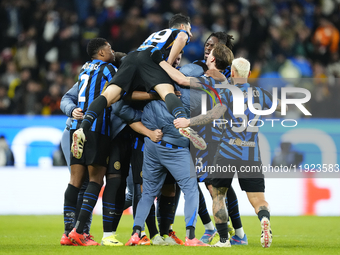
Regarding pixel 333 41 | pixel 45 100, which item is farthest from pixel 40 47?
pixel 333 41

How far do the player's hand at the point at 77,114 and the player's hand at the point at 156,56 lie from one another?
39.8 inches

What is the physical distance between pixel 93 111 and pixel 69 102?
2.74 feet

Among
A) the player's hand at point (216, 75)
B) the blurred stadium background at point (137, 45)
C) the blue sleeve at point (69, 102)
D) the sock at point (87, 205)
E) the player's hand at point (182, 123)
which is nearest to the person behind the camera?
the player's hand at point (182, 123)

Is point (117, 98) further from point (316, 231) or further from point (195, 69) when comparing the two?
point (316, 231)

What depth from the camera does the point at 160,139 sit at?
18.4 ft

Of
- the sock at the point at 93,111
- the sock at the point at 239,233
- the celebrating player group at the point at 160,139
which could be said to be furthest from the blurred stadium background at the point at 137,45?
the sock at the point at 93,111

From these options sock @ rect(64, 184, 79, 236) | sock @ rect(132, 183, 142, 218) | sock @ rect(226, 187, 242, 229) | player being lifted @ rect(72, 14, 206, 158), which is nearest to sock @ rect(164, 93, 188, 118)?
player being lifted @ rect(72, 14, 206, 158)

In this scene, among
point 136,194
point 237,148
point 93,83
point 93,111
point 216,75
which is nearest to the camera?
point 237,148

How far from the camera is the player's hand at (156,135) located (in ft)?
18.4

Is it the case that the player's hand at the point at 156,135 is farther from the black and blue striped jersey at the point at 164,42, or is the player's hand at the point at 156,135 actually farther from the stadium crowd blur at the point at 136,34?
the stadium crowd blur at the point at 136,34

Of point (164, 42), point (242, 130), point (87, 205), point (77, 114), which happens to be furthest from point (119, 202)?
point (164, 42)

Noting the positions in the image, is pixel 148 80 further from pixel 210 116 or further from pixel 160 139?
pixel 210 116

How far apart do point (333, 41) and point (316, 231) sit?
7756 mm

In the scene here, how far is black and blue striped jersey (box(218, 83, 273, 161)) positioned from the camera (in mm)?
5395
